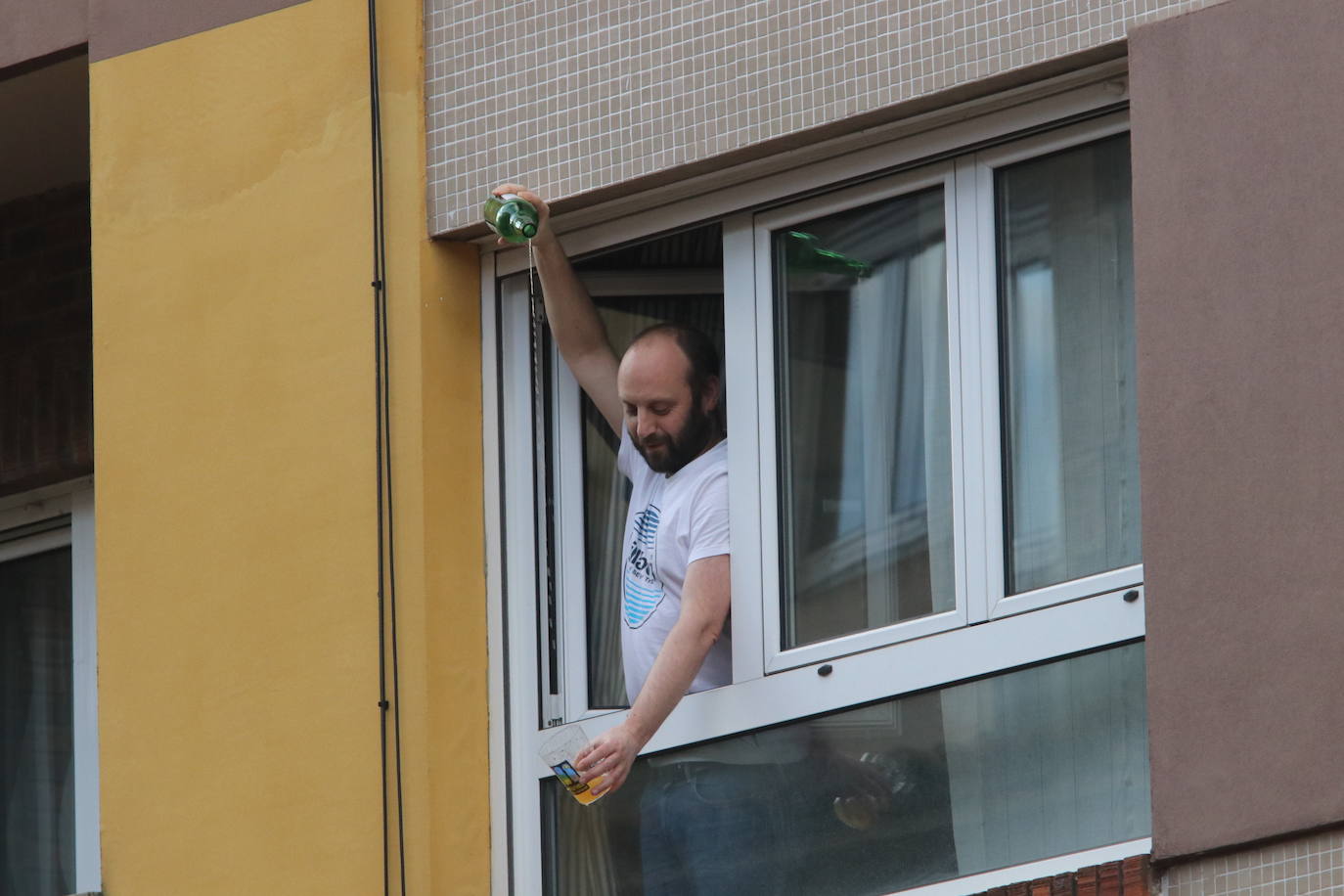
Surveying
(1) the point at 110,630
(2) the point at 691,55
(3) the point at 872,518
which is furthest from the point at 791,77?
(1) the point at 110,630

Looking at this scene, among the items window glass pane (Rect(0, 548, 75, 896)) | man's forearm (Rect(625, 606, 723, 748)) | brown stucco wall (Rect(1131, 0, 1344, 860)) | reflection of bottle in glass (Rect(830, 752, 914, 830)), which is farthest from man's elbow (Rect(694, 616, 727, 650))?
window glass pane (Rect(0, 548, 75, 896))

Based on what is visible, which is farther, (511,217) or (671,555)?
(671,555)

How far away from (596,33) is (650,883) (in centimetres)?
206

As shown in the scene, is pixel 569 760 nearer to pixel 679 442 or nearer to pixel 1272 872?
pixel 679 442

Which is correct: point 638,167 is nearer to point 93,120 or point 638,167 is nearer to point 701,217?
point 701,217

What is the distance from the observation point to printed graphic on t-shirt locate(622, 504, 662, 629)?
597 cm

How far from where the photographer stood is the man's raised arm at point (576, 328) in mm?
6051

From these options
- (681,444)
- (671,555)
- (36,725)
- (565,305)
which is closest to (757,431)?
(681,444)

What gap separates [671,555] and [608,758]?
0.66 metres

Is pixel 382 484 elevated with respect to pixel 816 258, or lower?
lower

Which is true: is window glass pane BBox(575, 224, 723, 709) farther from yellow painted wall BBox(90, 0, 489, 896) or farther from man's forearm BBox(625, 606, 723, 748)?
man's forearm BBox(625, 606, 723, 748)

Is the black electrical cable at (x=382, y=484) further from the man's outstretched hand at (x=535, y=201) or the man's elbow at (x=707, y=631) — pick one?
the man's elbow at (x=707, y=631)

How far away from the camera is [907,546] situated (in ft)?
18.5

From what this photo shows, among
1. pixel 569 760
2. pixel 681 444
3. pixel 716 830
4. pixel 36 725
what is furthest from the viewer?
pixel 36 725
